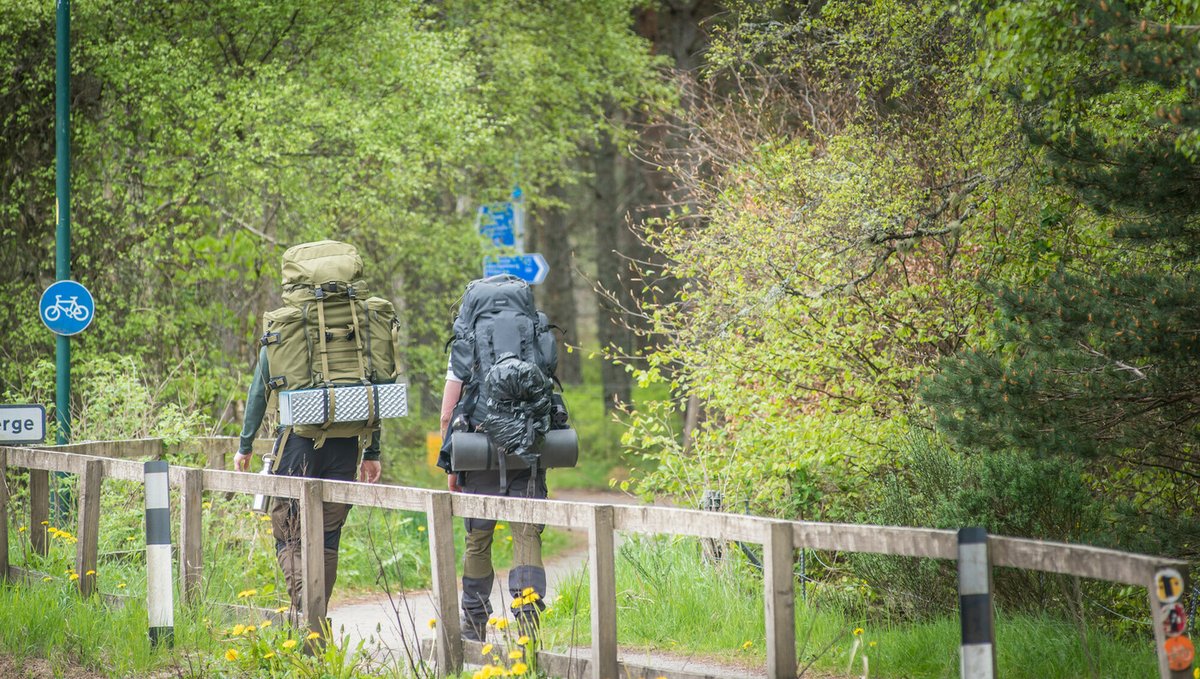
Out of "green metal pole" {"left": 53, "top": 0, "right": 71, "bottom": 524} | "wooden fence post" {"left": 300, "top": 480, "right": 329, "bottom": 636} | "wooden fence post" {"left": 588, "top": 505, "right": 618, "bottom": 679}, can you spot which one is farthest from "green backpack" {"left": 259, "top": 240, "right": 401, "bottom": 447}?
"green metal pole" {"left": 53, "top": 0, "right": 71, "bottom": 524}

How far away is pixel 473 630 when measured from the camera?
636 centimetres

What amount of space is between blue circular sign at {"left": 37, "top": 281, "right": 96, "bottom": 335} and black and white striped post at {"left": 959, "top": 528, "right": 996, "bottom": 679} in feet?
26.6

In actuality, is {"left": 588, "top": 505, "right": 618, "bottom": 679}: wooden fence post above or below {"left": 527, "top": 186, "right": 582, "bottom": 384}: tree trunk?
below

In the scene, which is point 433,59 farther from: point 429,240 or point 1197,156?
point 1197,156

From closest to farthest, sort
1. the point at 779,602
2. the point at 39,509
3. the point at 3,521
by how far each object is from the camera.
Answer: the point at 779,602
the point at 3,521
the point at 39,509

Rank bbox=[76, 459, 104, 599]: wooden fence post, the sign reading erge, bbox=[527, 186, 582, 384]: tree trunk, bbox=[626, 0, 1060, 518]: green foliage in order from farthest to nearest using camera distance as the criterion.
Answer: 1. bbox=[527, 186, 582, 384]: tree trunk
2. the sign reading erge
3. bbox=[626, 0, 1060, 518]: green foliage
4. bbox=[76, 459, 104, 599]: wooden fence post

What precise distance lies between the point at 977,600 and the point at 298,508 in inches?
157

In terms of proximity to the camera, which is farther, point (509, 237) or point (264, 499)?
point (509, 237)

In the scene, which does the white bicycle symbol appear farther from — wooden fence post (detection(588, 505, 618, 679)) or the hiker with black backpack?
wooden fence post (detection(588, 505, 618, 679))

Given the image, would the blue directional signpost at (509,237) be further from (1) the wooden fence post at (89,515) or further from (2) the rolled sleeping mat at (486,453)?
(2) the rolled sleeping mat at (486,453)

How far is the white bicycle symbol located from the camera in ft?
33.5

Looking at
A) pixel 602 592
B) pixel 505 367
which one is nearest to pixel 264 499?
pixel 505 367

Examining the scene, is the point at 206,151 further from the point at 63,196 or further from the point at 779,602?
the point at 779,602

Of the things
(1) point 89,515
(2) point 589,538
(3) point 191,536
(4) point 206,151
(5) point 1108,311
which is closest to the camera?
(2) point 589,538
